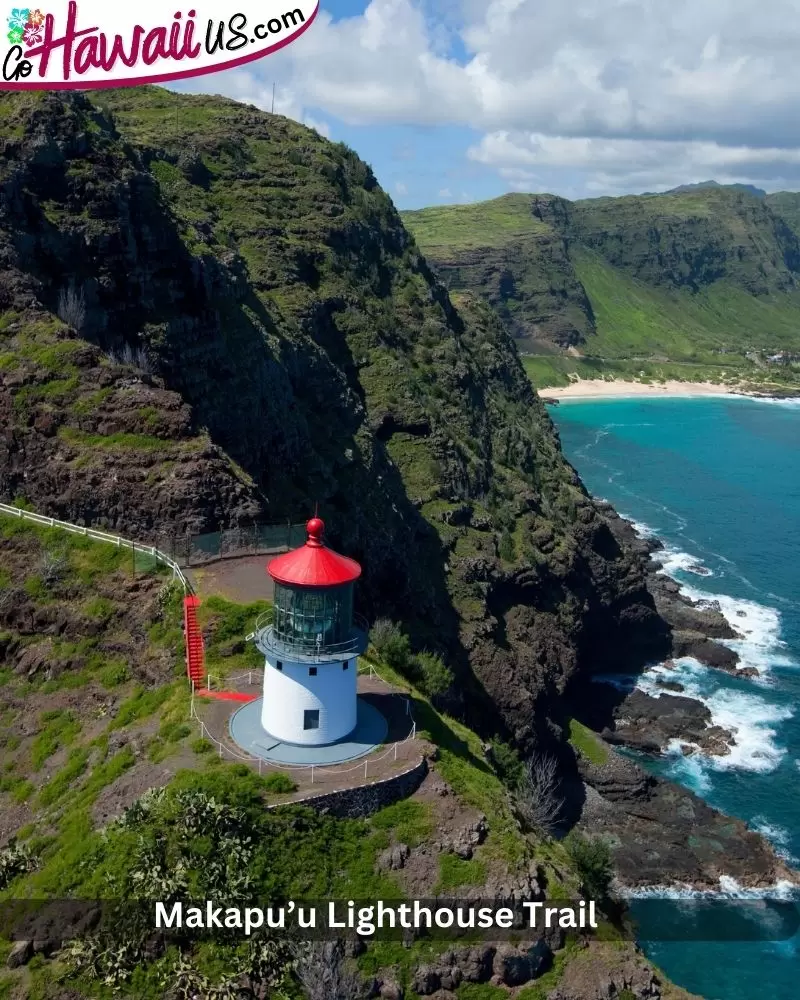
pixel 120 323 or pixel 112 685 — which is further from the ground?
pixel 120 323

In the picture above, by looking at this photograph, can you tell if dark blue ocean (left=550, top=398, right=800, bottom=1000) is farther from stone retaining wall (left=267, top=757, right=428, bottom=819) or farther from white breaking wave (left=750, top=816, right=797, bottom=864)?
stone retaining wall (left=267, top=757, right=428, bottom=819)

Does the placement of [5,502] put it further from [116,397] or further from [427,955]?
[427,955]

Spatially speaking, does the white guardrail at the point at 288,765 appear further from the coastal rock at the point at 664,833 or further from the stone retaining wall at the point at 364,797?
the coastal rock at the point at 664,833

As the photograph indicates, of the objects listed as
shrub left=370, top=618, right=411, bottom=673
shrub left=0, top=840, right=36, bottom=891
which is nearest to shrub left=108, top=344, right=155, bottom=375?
shrub left=370, top=618, right=411, bottom=673

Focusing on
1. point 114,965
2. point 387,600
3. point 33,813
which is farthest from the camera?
point 387,600

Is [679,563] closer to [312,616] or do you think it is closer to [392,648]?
[392,648]

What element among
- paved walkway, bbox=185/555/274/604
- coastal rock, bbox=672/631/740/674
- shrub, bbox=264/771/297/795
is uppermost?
paved walkway, bbox=185/555/274/604

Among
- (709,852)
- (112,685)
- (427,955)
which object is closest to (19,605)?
(112,685)
